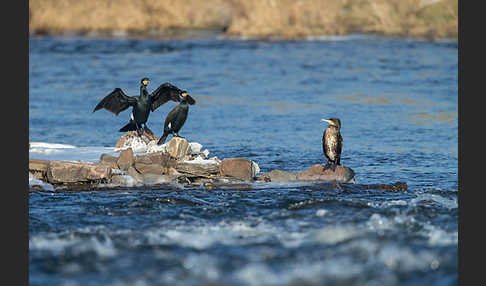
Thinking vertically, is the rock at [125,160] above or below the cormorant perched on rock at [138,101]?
below

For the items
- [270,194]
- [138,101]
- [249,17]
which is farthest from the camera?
[249,17]

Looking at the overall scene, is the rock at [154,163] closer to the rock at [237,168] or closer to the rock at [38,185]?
the rock at [237,168]

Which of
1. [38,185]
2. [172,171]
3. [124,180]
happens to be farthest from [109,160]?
[38,185]

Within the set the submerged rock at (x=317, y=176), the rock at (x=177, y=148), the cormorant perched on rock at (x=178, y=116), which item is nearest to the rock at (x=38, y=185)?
the rock at (x=177, y=148)

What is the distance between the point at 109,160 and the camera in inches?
506

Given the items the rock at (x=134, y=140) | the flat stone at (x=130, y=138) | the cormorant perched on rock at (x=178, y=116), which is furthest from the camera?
the flat stone at (x=130, y=138)

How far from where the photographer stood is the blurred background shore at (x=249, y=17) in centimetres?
5425

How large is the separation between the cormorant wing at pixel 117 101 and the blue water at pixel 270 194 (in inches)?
101

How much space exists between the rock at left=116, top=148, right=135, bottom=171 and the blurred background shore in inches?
1607

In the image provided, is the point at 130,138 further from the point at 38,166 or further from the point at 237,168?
the point at 237,168

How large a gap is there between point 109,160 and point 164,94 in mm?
2138

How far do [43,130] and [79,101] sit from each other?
553 cm

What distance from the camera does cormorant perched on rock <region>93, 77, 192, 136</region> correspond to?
46.0 ft

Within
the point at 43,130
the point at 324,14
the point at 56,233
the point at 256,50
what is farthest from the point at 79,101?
the point at 324,14
